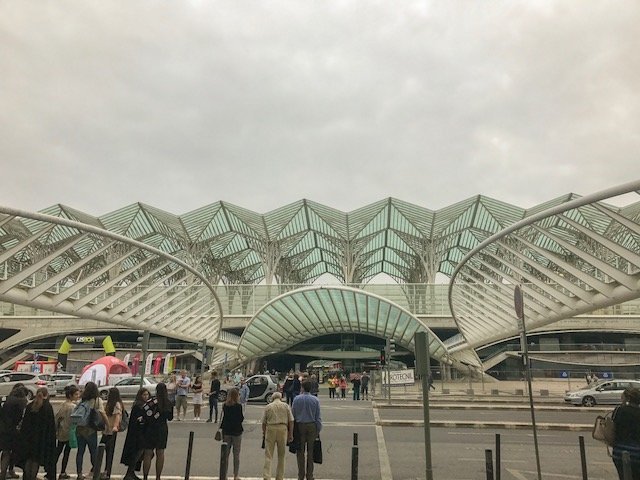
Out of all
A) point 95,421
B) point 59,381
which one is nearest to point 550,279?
point 95,421

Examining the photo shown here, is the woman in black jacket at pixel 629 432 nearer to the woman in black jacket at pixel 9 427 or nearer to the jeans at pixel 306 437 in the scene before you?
the jeans at pixel 306 437

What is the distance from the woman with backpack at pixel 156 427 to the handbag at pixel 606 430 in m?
5.84

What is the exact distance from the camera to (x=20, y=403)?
728cm

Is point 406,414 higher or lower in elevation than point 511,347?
lower

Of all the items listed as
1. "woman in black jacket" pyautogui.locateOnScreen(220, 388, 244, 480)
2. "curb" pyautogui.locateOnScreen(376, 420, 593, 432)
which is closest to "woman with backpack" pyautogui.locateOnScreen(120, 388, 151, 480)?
"woman in black jacket" pyautogui.locateOnScreen(220, 388, 244, 480)

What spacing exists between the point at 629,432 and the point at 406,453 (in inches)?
199

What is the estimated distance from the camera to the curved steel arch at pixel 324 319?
33.2 m

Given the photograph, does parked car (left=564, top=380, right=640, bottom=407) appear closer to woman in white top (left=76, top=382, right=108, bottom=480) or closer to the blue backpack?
woman in white top (left=76, top=382, right=108, bottom=480)

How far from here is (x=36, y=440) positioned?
6.74 m

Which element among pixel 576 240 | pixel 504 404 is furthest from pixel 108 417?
pixel 576 240

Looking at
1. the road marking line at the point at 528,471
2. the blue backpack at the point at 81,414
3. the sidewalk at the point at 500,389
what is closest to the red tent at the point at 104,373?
the sidewalk at the point at 500,389

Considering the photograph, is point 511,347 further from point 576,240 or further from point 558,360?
point 576,240

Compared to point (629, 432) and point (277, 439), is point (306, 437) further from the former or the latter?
point (629, 432)

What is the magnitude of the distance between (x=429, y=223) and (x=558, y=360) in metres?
20.0
